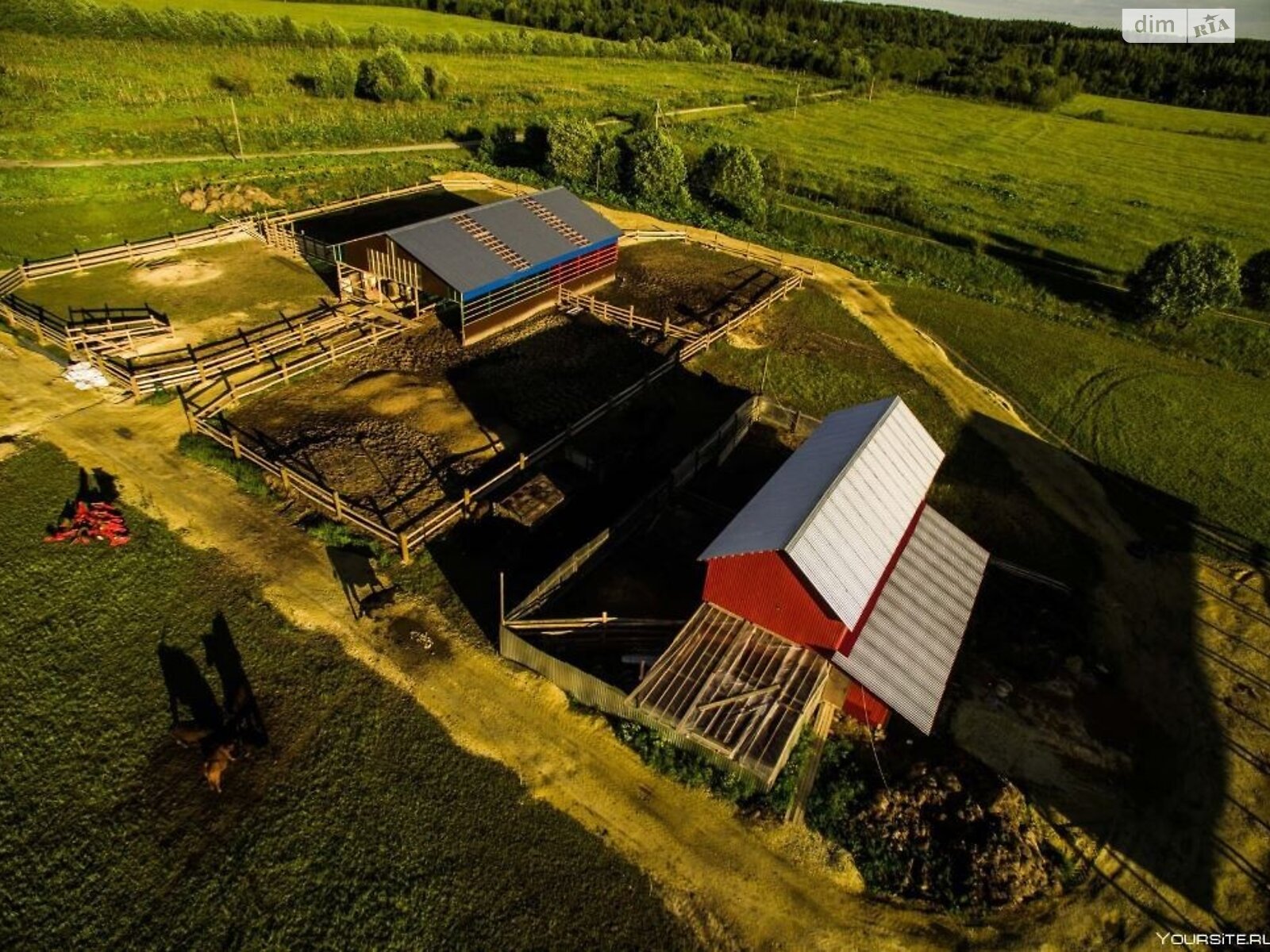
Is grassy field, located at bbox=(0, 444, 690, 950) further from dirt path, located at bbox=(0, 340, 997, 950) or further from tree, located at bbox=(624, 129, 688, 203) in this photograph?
tree, located at bbox=(624, 129, 688, 203)

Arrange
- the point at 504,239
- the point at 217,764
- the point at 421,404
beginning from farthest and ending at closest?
the point at 504,239
the point at 421,404
the point at 217,764

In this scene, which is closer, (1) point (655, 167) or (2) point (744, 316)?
(2) point (744, 316)

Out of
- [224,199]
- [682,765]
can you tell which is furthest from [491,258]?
[682,765]

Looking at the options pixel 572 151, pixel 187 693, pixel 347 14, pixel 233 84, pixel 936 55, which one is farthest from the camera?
pixel 936 55

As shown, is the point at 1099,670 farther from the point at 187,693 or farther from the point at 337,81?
the point at 337,81

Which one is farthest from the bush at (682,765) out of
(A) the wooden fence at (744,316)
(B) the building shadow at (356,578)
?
(A) the wooden fence at (744,316)

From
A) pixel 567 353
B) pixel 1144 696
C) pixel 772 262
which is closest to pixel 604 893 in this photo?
pixel 1144 696

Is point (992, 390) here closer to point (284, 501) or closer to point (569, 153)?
point (284, 501)
